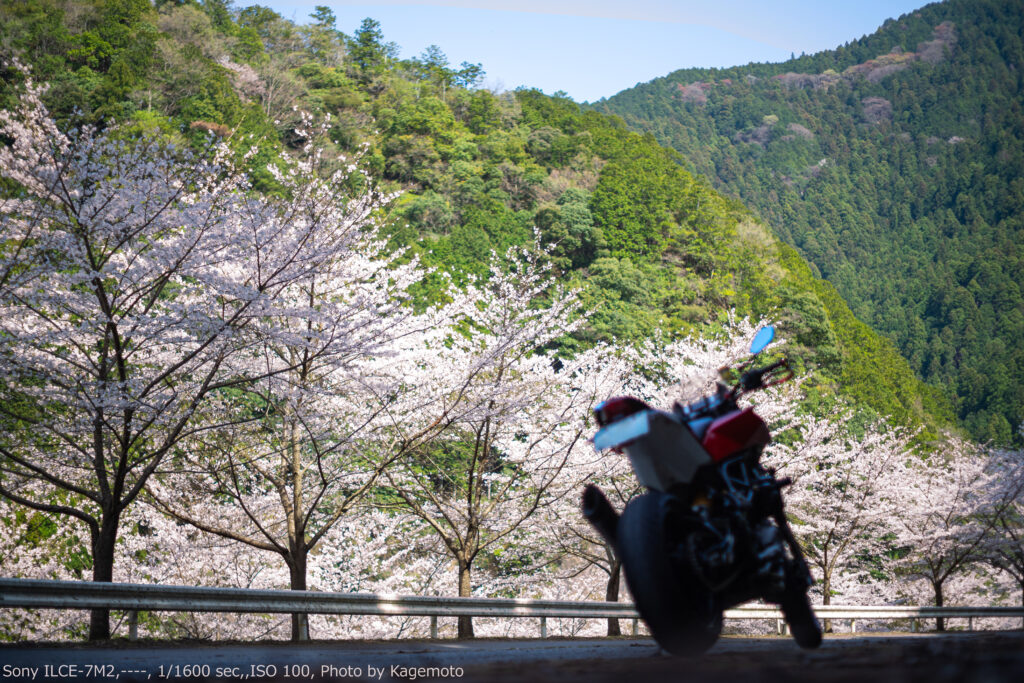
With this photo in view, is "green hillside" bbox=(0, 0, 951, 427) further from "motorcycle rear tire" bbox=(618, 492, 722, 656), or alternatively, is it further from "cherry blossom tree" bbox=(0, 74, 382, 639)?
"motorcycle rear tire" bbox=(618, 492, 722, 656)

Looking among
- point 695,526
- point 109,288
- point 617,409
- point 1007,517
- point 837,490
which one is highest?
point 109,288

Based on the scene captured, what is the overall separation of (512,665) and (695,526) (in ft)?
4.43

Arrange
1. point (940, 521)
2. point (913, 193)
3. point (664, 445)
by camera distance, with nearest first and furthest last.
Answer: point (664, 445), point (940, 521), point (913, 193)

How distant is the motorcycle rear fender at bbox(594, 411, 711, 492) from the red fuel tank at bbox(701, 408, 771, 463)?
51 mm

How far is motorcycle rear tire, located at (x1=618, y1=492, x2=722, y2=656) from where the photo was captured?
11.2ft

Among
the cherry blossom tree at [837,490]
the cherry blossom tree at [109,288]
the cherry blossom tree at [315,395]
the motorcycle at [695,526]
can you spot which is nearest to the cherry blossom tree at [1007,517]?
the cherry blossom tree at [837,490]

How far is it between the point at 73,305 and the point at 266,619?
43.2 feet

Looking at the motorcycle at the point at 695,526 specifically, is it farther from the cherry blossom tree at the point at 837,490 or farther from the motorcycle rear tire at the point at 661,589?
the cherry blossom tree at the point at 837,490

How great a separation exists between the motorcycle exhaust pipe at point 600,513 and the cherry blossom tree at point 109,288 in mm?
5439

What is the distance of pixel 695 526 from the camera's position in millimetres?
3441

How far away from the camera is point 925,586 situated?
107 ft

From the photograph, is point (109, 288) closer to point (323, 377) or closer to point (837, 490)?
point (323, 377)

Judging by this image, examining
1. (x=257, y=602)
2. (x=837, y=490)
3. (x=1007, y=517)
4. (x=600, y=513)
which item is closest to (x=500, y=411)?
(x=257, y=602)

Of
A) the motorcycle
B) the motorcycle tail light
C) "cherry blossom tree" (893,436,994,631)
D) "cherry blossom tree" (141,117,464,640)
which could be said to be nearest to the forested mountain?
"cherry blossom tree" (893,436,994,631)
